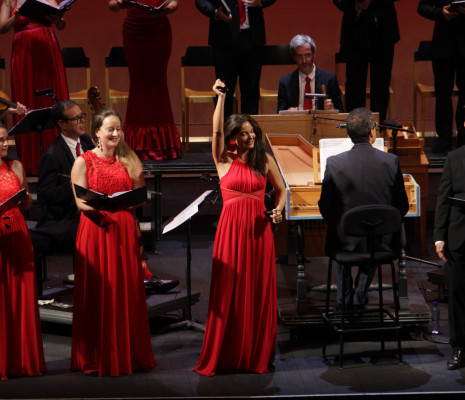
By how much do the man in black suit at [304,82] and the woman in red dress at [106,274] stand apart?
294 centimetres

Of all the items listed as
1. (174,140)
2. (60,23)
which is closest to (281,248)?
(174,140)

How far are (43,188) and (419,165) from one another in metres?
3.47

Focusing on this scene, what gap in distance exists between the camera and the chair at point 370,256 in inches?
190

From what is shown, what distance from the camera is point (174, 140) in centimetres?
830

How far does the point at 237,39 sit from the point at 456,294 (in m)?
3.83

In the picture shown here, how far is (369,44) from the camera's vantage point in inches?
322

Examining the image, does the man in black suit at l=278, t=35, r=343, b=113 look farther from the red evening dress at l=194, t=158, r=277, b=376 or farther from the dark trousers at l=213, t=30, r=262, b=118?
the red evening dress at l=194, t=158, r=277, b=376

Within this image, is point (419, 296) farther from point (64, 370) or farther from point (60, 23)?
point (60, 23)

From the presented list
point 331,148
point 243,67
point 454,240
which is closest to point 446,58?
point 243,67

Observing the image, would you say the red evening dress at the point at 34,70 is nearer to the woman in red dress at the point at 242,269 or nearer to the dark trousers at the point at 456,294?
the woman in red dress at the point at 242,269

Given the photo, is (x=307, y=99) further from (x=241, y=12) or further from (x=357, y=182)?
(x=357, y=182)

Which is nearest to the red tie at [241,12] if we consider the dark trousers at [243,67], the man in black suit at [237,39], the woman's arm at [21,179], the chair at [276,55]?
the man in black suit at [237,39]

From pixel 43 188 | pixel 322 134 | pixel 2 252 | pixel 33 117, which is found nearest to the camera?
pixel 2 252

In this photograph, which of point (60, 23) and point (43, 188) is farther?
point (60, 23)
